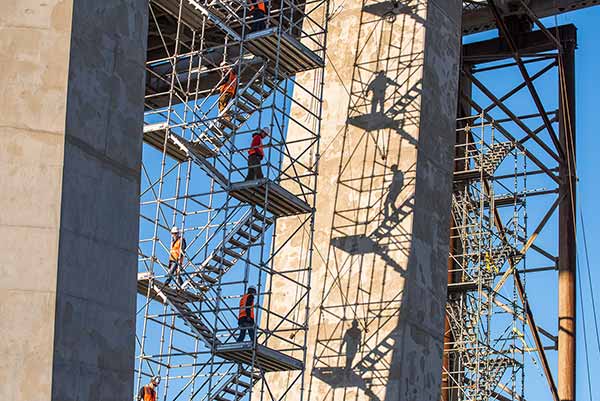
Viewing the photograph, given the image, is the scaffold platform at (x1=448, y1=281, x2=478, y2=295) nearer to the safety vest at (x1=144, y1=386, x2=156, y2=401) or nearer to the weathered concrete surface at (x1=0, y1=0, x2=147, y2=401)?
the safety vest at (x1=144, y1=386, x2=156, y2=401)

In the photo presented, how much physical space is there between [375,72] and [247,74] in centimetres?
651

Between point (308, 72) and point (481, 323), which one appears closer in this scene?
point (308, 72)

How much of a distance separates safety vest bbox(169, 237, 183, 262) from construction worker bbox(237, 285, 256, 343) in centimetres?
187

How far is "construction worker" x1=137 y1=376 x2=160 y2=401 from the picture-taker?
22.4 m

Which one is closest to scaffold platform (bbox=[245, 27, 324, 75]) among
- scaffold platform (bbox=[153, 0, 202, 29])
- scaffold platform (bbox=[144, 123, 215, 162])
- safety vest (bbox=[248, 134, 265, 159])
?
scaffold platform (bbox=[153, 0, 202, 29])

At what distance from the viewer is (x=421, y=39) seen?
25.5 metres

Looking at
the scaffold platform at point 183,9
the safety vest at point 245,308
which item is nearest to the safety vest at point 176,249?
the safety vest at point 245,308

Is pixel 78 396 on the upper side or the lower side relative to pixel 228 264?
lower

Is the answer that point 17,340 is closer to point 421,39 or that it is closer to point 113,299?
point 113,299

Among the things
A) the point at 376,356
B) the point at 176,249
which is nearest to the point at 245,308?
the point at 176,249

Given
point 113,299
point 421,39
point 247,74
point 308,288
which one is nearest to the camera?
point 113,299

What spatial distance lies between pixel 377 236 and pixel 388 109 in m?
2.77

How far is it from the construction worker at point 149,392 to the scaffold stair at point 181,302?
1.26 metres

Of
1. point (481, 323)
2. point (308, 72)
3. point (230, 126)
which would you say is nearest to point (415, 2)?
point (308, 72)
